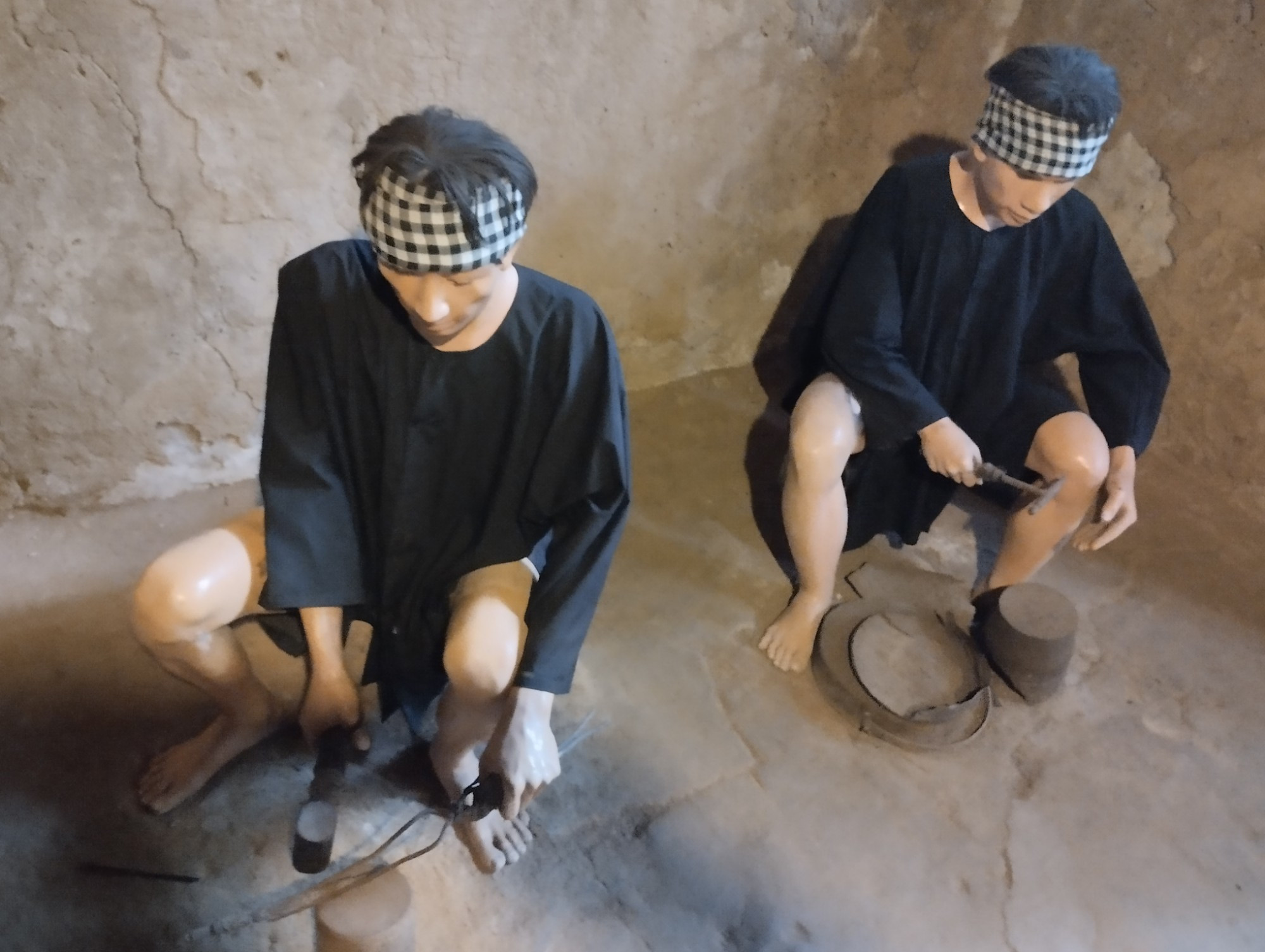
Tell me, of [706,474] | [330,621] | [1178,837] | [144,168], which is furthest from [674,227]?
[1178,837]

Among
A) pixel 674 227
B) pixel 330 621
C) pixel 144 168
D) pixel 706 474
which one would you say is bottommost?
pixel 706 474

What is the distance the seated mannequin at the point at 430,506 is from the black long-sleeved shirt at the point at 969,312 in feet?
2.61

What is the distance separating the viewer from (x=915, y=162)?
80.9 inches

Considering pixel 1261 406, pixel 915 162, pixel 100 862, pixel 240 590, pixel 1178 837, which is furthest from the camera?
pixel 1261 406

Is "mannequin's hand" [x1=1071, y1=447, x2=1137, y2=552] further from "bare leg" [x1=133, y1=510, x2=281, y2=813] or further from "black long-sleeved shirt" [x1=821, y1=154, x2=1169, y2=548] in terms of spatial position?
"bare leg" [x1=133, y1=510, x2=281, y2=813]

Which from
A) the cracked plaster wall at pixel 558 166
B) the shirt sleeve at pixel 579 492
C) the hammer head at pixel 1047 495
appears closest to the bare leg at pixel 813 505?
the hammer head at pixel 1047 495

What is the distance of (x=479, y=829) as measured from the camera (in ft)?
5.51

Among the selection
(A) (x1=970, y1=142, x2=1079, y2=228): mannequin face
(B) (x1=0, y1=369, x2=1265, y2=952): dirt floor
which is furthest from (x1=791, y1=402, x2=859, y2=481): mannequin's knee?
(A) (x1=970, y1=142, x2=1079, y2=228): mannequin face

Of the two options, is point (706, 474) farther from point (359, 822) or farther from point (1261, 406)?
point (1261, 406)

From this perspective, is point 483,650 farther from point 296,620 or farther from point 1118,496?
point 1118,496

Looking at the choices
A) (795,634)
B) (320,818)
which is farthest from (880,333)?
(320,818)

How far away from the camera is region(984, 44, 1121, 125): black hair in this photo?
173 cm

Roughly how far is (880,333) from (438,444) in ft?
3.43

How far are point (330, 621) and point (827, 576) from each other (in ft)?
3.76
